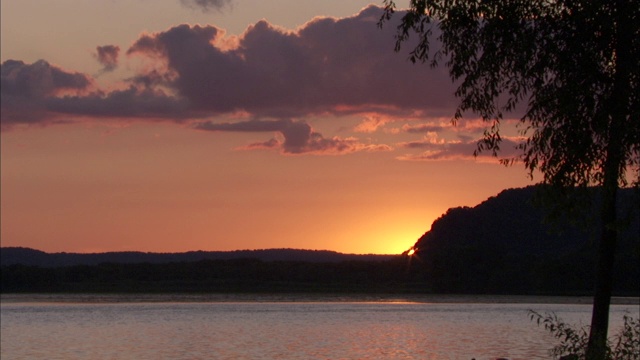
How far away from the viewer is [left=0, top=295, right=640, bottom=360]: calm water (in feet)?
177

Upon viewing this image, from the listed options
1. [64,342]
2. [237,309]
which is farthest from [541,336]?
[237,309]

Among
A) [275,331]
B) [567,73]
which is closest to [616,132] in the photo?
[567,73]

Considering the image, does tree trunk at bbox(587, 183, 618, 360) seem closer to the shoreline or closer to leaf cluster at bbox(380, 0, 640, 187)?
leaf cluster at bbox(380, 0, 640, 187)

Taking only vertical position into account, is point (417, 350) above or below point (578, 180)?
below

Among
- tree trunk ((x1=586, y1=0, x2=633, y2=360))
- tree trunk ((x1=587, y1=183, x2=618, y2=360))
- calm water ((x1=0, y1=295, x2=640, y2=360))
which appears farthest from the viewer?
calm water ((x1=0, y1=295, x2=640, y2=360))

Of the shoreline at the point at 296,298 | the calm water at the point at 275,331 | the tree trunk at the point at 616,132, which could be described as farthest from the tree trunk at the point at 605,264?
the shoreline at the point at 296,298

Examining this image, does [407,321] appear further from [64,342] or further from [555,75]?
[555,75]

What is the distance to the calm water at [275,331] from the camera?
177ft

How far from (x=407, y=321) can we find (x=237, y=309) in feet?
89.5

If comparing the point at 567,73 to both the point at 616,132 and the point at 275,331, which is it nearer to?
the point at 616,132

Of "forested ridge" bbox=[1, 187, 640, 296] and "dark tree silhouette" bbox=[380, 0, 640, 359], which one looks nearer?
"dark tree silhouette" bbox=[380, 0, 640, 359]

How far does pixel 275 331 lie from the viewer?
7175 centimetres

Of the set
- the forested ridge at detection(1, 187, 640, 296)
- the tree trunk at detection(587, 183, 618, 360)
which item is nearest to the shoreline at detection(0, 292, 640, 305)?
the forested ridge at detection(1, 187, 640, 296)

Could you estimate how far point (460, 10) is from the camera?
31.4 metres
